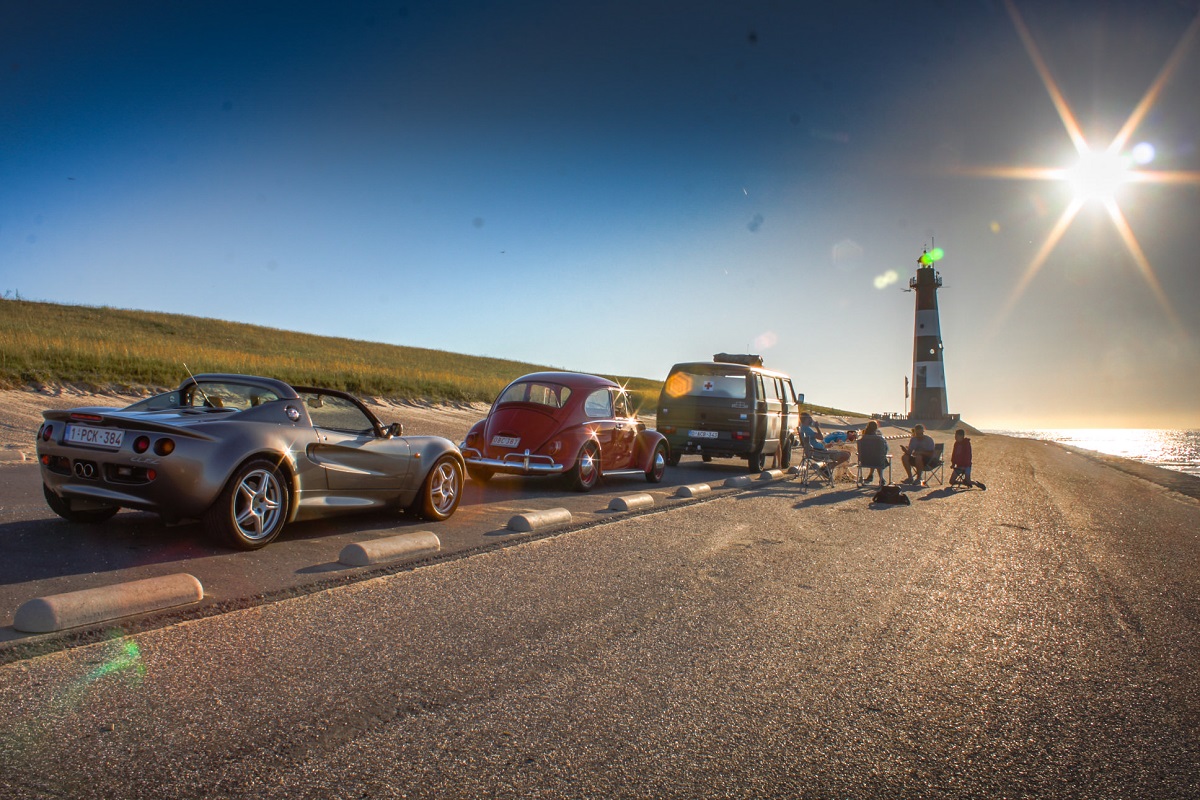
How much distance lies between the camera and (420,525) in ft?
25.4

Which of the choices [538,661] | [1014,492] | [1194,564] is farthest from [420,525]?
[1014,492]

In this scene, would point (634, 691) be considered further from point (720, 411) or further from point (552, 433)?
point (720, 411)

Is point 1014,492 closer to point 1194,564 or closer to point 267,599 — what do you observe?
point 1194,564

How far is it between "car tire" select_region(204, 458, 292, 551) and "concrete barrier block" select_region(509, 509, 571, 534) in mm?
2179

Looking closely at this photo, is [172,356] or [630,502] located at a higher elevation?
[172,356]

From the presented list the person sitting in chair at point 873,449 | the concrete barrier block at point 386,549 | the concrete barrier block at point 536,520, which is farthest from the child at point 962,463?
the concrete barrier block at point 386,549

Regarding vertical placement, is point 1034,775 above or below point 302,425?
below

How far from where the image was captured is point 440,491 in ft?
26.7

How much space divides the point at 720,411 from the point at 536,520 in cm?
907

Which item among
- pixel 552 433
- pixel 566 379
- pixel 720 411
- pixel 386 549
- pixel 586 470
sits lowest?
pixel 386 549

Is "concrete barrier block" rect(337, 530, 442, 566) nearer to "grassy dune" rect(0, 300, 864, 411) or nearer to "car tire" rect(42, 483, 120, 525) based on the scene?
"car tire" rect(42, 483, 120, 525)

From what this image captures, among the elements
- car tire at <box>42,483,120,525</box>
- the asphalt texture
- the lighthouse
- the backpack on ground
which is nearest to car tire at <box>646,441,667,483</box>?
the backpack on ground

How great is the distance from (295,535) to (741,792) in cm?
543

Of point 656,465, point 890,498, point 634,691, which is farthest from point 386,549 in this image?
point 890,498
